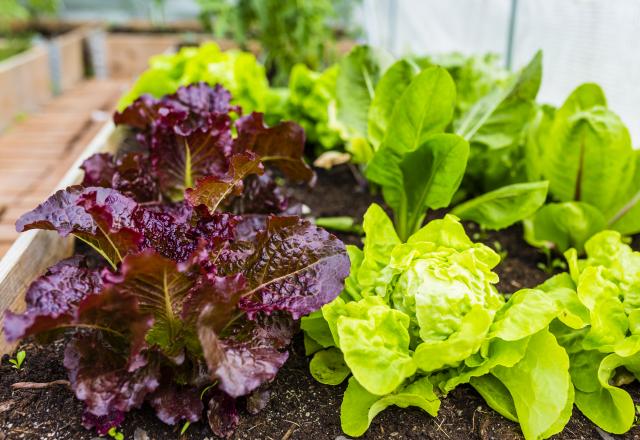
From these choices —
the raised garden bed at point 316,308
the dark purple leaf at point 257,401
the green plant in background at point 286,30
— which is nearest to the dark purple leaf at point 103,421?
the raised garden bed at point 316,308

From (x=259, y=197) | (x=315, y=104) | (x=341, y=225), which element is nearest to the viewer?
(x=259, y=197)

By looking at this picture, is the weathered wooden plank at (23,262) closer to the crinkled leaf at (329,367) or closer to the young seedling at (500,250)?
the crinkled leaf at (329,367)

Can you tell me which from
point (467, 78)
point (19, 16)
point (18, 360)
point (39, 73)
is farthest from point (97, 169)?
point (19, 16)

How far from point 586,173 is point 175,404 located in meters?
1.40

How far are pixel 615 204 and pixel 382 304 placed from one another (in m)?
1.04

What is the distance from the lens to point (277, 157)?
1780mm

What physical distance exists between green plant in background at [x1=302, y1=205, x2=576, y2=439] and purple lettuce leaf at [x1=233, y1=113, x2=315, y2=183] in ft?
1.70

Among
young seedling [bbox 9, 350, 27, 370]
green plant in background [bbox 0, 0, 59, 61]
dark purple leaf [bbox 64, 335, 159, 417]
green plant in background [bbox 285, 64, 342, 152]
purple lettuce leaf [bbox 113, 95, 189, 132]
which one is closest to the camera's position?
dark purple leaf [bbox 64, 335, 159, 417]

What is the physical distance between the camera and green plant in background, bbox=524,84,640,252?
1.74 metres

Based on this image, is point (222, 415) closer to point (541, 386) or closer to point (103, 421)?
point (103, 421)

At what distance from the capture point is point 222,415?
4.02 ft

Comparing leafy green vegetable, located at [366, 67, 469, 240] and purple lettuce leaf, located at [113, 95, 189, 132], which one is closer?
leafy green vegetable, located at [366, 67, 469, 240]

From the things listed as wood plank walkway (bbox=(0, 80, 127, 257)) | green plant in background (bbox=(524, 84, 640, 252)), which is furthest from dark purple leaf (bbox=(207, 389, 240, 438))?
wood plank walkway (bbox=(0, 80, 127, 257))

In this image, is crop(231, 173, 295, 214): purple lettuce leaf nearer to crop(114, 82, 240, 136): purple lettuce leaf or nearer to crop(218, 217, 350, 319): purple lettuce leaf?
crop(114, 82, 240, 136): purple lettuce leaf
